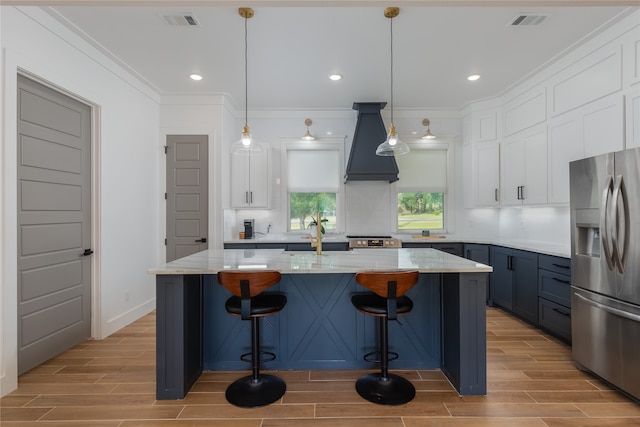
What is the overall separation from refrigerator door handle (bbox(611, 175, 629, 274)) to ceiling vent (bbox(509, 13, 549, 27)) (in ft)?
4.98

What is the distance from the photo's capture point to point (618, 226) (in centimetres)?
226

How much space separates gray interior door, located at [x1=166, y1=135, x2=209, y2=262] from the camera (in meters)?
4.49

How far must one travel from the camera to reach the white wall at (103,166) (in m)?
2.36

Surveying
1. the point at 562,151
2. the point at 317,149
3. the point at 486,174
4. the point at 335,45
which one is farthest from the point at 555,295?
the point at 317,149

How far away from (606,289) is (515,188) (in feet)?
7.31

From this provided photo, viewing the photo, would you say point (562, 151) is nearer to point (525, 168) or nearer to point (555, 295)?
point (525, 168)

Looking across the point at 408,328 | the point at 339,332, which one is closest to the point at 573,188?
the point at 408,328

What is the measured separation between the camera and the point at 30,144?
2.60m

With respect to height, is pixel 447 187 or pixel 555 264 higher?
pixel 447 187

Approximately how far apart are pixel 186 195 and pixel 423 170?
3.72 m

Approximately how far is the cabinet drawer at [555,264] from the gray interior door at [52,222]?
15.6 feet

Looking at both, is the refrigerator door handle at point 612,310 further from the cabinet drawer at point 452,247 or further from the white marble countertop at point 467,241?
the cabinet drawer at point 452,247

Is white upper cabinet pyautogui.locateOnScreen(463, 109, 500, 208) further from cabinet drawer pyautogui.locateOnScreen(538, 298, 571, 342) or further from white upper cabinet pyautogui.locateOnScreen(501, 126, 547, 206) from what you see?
cabinet drawer pyautogui.locateOnScreen(538, 298, 571, 342)

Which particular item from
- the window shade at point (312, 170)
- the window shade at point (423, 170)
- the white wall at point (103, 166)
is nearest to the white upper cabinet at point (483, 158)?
the window shade at point (423, 170)
